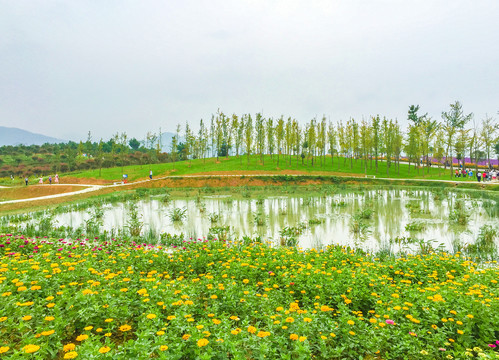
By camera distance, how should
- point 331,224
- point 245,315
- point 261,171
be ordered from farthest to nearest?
point 261,171 < point 331,224 < point 245,315

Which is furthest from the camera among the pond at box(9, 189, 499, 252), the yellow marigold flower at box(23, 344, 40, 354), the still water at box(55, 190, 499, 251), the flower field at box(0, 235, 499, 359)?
the still water at box(55, 190, 499, 251)

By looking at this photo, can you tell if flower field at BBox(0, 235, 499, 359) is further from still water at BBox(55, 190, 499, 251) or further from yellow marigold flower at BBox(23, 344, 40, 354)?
still water at BBox(55, 190, 499, 251)

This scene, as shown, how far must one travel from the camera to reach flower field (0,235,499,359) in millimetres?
3014

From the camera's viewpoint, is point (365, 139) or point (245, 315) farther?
point (365, 139)

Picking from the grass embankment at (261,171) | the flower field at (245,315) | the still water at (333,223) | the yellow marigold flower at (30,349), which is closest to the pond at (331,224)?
the still water at (333,223)

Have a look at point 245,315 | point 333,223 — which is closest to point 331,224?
point 333,223

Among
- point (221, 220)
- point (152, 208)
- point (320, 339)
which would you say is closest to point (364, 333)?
point (320, 339)

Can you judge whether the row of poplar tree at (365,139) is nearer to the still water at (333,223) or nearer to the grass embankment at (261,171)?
the grass embankment at (261,171)

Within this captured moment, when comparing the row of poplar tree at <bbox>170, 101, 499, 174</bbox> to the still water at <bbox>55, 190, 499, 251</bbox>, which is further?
the row of poplar tree at <bbox>170, 101, 499, 174</bbox>

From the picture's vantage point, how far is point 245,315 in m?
4.06

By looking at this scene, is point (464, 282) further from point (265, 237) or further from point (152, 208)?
point (152, 208)

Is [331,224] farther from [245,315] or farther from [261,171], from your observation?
[261,171]

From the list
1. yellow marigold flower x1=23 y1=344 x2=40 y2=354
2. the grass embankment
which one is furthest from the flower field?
the grass embankment

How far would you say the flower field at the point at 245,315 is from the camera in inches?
119
